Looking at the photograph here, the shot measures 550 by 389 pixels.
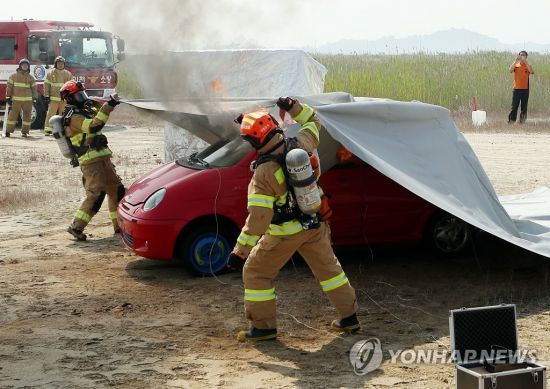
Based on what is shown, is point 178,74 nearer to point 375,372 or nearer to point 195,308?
point 195,308

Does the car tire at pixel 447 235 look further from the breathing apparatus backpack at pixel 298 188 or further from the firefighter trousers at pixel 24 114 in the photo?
the firefighter trousers at pixel 24 114

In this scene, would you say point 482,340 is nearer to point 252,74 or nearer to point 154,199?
point 154,199

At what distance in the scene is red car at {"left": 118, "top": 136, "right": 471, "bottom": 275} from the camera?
7.97 meters

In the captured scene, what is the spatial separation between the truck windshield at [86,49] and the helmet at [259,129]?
17.2 m

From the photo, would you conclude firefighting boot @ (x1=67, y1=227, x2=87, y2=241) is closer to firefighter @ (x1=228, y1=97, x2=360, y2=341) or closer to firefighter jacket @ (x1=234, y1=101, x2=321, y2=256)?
firefighter @ (x1=228, y1=97, x2=360, y2=341)

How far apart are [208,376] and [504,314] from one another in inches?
74.9

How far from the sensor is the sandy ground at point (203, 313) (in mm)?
5750

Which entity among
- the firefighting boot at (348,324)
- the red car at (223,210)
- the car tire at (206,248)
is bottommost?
the firefighting boot at (348,324)

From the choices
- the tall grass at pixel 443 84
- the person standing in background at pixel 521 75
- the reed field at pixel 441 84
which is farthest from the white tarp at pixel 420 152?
the tall grass at pixel 443 84

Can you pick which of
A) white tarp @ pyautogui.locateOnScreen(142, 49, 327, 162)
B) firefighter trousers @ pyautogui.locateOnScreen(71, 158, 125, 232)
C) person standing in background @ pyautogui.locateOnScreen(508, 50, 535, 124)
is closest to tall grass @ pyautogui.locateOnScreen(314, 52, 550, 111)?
person standing in background @ pyautogui.locateOnScreen(508, 50, 535, 124)

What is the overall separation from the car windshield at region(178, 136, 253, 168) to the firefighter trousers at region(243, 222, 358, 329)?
189 cm

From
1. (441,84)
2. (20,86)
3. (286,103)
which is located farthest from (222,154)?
(441,84)

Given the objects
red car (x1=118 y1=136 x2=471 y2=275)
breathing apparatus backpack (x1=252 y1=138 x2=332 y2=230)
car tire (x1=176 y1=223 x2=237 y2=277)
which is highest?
breathing apparatus backpack (x1=252 y1=138 x2=332 y2=230)

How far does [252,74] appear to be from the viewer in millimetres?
14609
